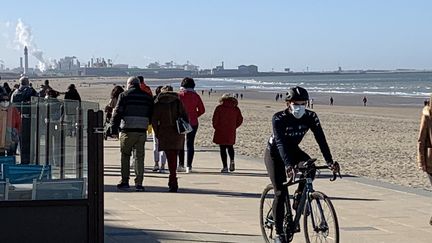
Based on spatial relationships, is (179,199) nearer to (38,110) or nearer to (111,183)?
(111,183)

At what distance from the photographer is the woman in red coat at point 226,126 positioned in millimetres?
14750

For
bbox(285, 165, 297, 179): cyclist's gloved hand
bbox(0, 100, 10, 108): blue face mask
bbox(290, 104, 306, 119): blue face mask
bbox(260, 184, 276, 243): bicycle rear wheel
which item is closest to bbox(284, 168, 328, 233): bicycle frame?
bbox(285, 165, 297, 179): cyclist's gloved hand

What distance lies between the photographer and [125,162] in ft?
39.9

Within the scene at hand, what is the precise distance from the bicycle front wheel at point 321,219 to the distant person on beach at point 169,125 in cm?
492

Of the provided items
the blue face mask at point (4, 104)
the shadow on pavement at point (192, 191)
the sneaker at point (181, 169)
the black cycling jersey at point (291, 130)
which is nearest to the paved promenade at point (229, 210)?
the shadow on pavement at point (192, 191)

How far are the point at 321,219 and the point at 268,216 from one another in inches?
37.6

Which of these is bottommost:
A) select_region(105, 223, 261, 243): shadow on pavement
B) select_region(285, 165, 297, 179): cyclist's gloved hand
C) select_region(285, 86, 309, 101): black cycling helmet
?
select_region(105, 223, 261, 243): shadow on pavement

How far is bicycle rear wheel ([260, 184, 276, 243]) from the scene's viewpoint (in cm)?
791

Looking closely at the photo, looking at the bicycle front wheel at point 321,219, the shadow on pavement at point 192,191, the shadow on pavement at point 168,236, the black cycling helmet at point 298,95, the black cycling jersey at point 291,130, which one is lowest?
the shadow on pavement at point 192,191

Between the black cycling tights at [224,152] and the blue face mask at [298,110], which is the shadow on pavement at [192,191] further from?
the blue face mask at [298,110]

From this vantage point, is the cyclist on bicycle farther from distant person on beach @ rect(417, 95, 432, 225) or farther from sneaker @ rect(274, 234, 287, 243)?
distant person on beach @ rect(417, 95, 432, 225)

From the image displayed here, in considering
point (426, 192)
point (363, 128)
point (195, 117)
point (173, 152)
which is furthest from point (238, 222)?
point (363, 128)

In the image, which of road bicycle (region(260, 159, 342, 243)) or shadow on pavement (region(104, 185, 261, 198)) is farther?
shadow on pavement (region(104, 185, 261, 198))

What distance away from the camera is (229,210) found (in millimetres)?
10375
